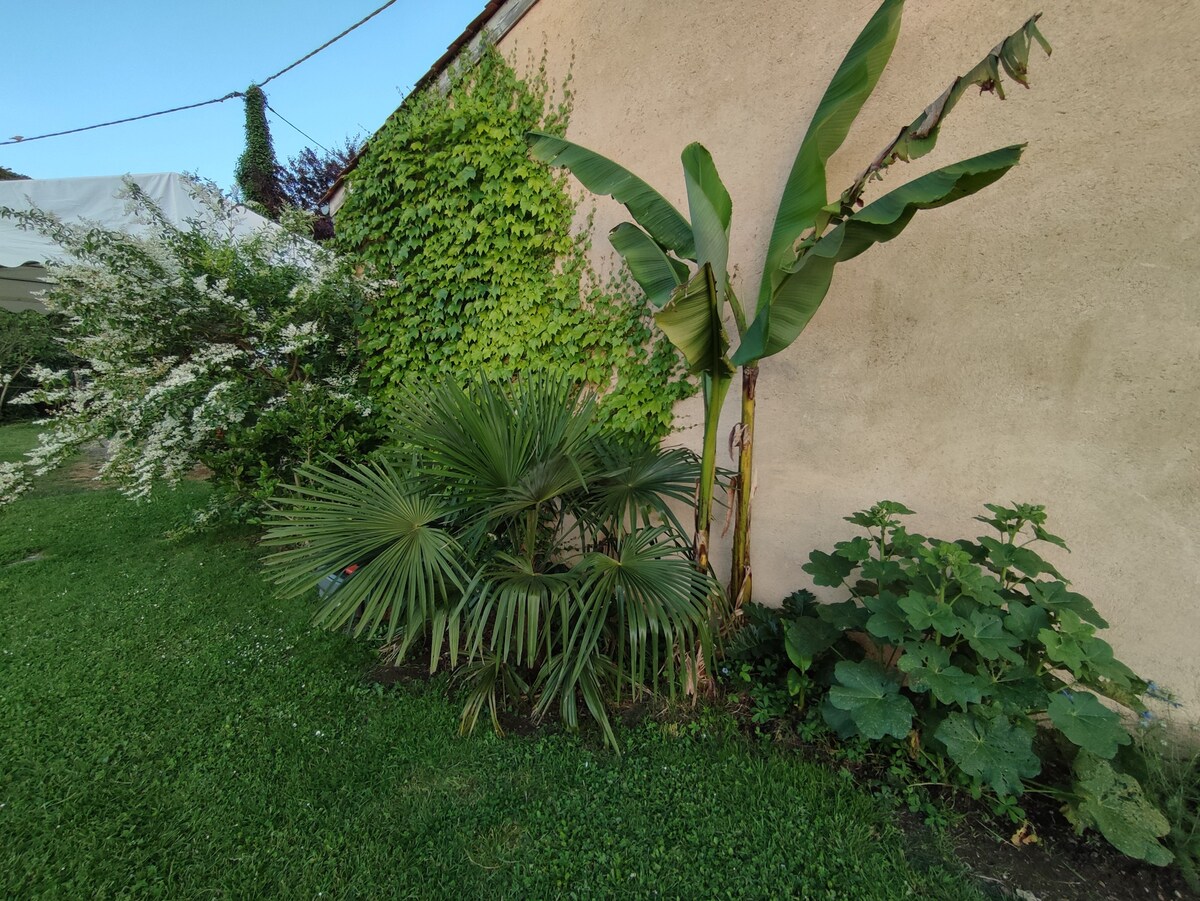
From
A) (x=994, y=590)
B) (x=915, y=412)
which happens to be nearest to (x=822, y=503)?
(x=915, y=412)

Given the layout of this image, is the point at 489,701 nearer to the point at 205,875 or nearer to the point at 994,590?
the point at 205,875

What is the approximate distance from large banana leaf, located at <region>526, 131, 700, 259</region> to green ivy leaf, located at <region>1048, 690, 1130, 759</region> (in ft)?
9.04

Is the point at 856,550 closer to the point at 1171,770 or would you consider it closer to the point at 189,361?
the point at 1171,770

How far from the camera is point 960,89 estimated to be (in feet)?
6.29

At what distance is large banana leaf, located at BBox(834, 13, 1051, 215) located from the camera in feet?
5.85

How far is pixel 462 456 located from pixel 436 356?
3.01 meters

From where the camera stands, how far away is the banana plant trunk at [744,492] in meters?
2.92

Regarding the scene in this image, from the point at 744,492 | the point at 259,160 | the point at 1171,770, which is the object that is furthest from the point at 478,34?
the point at 259,160

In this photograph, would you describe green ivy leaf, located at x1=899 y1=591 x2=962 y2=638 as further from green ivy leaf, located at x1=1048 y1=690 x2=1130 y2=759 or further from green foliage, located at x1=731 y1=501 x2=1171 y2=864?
green ivy leaf, located at x1=1048 y1=690 x2=1130 y2=759

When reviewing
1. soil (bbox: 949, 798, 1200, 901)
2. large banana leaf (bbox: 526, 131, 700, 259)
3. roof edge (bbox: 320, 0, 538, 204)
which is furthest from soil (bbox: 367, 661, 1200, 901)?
roof edge (bbox: 320, 0, 538, 204)

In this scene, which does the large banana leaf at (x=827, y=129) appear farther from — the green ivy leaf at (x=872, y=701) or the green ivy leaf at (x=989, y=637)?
the green ivy leaf at (x=872, y=701)

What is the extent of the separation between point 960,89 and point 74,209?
8.61m

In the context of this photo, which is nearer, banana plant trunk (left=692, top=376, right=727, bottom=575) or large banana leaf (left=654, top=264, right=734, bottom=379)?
large banana leaf (left=654, top=264, right=734, bottom=379)

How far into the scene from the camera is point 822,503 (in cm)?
318
